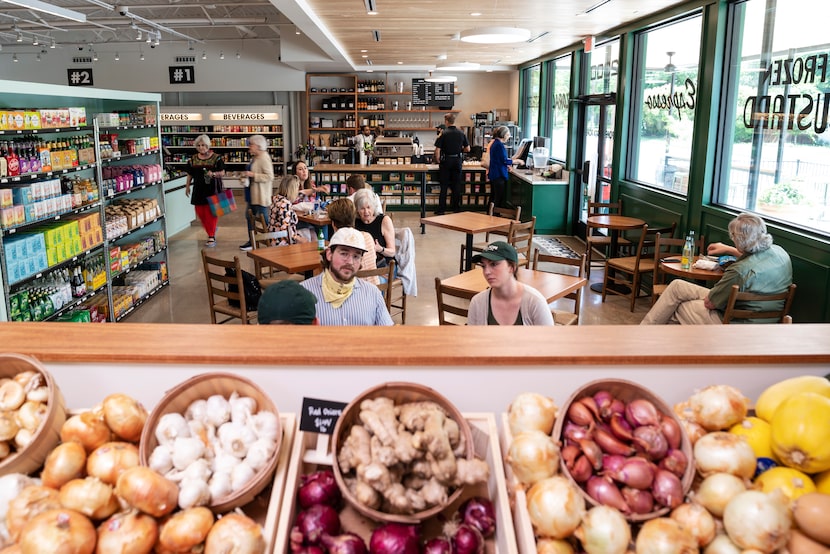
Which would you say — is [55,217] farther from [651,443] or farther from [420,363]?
[651,443]

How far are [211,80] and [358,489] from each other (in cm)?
1751

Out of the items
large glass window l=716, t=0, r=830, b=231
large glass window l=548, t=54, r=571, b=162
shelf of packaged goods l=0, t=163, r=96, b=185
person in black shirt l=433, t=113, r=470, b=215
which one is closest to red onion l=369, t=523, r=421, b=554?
shelf of packaged goods l=0, t=163, r=96, b=185

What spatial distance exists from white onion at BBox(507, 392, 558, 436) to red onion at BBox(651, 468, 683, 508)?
0.28 meters

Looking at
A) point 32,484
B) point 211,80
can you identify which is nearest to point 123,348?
point 32,484

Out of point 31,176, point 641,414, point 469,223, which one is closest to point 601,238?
point 469,223

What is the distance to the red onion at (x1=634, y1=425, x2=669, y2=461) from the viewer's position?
1.52 m

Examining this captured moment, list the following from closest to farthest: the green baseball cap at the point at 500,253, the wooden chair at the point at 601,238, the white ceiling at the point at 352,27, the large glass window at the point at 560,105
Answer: the green baseball cap at the point at 500,253
the white ceiling at the point at 352,27
the wooden chair at the point at 601,238
the large glass window at the point at 560,105

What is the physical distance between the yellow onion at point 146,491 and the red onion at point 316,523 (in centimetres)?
28

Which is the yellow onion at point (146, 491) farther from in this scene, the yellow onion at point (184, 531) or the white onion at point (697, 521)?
the white onion at point (697, 521)

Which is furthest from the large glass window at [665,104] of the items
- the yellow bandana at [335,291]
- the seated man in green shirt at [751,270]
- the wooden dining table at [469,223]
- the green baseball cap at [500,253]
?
the yellow bandana at [335,291]

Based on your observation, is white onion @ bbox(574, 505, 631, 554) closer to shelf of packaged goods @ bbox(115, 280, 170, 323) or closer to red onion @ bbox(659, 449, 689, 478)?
red onion @ bbox(659, 449, 689, 478)

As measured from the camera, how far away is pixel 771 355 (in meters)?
2.06

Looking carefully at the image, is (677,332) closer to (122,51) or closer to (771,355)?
(771,355)

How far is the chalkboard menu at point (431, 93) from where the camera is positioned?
1566 centimetres
